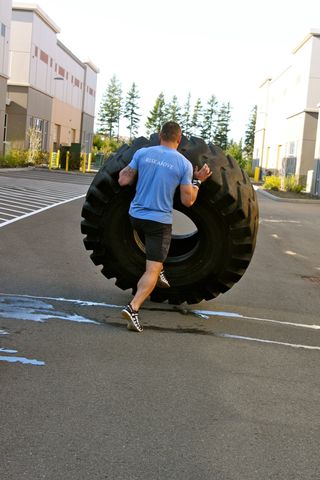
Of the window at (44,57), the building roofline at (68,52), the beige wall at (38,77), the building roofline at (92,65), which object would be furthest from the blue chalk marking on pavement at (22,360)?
the building roofline at (92,65)

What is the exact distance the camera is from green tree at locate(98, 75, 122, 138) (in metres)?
114

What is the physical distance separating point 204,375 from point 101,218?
2.44 meters

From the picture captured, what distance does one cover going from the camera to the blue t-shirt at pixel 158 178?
6008 mm

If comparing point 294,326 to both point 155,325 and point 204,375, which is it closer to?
point 155,325

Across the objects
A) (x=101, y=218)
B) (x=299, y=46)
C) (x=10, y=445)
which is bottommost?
(x=10, y=445)

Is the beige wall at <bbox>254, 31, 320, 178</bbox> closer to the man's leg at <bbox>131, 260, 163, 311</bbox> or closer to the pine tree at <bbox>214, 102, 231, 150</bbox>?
the man's leg at <bbox>131, 260, 163, 311</bbox>

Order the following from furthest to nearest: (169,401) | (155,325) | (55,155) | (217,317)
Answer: (55,155) < (217,317) < (155,325) < (169,401)

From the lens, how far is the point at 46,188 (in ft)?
86.3

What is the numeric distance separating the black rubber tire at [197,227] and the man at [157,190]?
299 mm

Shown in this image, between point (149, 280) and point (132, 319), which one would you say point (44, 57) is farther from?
point (132, 319)

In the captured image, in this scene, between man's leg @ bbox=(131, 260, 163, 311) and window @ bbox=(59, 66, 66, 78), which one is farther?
window @ bbox=(59, 66, 66, 78)

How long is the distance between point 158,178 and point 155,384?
2114mm

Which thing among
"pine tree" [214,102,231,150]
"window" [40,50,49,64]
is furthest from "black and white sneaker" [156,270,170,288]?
"pine tree" [214,102,231,150]

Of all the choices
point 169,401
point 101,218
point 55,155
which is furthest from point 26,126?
point 169,401
